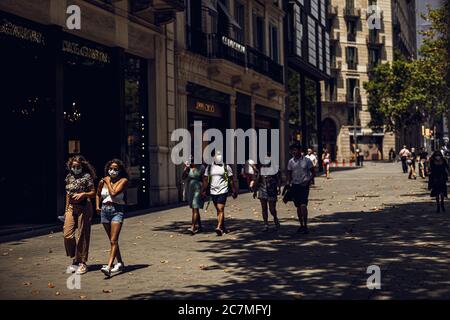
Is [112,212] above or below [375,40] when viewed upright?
below

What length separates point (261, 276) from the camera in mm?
8320

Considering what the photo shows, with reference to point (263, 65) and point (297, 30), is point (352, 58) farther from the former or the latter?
point (263, 65)

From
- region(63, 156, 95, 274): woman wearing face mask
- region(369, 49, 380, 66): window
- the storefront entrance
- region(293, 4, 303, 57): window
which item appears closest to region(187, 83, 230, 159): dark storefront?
the storefront entrance

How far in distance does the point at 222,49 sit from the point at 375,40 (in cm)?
5740

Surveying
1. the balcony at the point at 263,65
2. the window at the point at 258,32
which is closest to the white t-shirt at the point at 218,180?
the balcony at the point at 263,65

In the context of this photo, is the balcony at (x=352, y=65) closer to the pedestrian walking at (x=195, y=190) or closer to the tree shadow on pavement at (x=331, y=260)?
the tree shadow on pavement at (x=331, y=260)

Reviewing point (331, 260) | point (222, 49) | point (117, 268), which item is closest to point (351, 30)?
point (222, 49)

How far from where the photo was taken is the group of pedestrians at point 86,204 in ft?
29.2

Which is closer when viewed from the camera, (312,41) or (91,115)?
(91,115)

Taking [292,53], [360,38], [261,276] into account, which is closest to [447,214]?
[261,276]

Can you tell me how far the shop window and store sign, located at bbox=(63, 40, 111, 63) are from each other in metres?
1.55

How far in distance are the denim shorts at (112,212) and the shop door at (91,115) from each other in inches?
296

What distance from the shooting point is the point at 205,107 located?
972 inches
